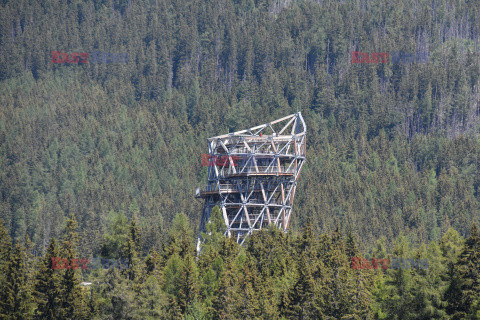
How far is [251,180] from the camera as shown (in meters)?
131

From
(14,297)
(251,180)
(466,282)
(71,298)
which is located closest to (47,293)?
(71,298)

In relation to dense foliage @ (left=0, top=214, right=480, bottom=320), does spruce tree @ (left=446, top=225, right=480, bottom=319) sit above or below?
above

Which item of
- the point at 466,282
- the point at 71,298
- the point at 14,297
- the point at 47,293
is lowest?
the point at 14,297

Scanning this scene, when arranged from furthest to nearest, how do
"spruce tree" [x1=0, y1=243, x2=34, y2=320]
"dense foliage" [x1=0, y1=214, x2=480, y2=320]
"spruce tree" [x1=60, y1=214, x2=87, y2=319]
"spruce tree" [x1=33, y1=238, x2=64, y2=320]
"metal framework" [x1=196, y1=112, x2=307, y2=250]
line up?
1. "metal framework" [x1=196, y1=112, x2=307, y2=250]
2. "spruce tree" [x1=0, y1=243, x2=34, y2=320]
3. "spruce tree" [x1=60, y1=214, x2=87, y2=319]
4. "spruce tree" [x1=33, y1=238, x2=64, y2=320]
5. "dense foliage" [x1=0, y1=214, x2=480, y2=320]

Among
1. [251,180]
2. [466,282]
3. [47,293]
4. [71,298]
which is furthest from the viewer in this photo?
[251,180]

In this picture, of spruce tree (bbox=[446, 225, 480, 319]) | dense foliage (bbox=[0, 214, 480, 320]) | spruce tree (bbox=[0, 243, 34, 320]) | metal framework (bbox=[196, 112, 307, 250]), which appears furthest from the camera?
metal framework (bbox=[196, 112, 307, 250])

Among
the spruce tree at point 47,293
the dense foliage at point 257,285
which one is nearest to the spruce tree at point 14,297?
the dense foliage at point 257,285

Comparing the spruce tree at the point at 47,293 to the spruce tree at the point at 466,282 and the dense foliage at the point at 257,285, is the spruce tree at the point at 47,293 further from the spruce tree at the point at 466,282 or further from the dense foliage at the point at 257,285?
the spruce tree at the point at 466,282

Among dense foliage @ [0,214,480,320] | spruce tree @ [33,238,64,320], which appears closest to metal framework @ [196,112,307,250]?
dense foliage @ [0,214,480,320]

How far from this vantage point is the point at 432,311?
282 feet

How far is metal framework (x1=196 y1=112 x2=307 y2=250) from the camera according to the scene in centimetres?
13075

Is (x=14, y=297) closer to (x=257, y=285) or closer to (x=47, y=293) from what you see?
(x=47, y=293)

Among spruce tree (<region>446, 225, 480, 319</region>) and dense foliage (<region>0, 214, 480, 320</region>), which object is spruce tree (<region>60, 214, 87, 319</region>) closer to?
dense foliage (<region>0, 214, 480, 320</region>)

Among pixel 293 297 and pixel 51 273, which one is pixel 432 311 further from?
pixel 51 273
